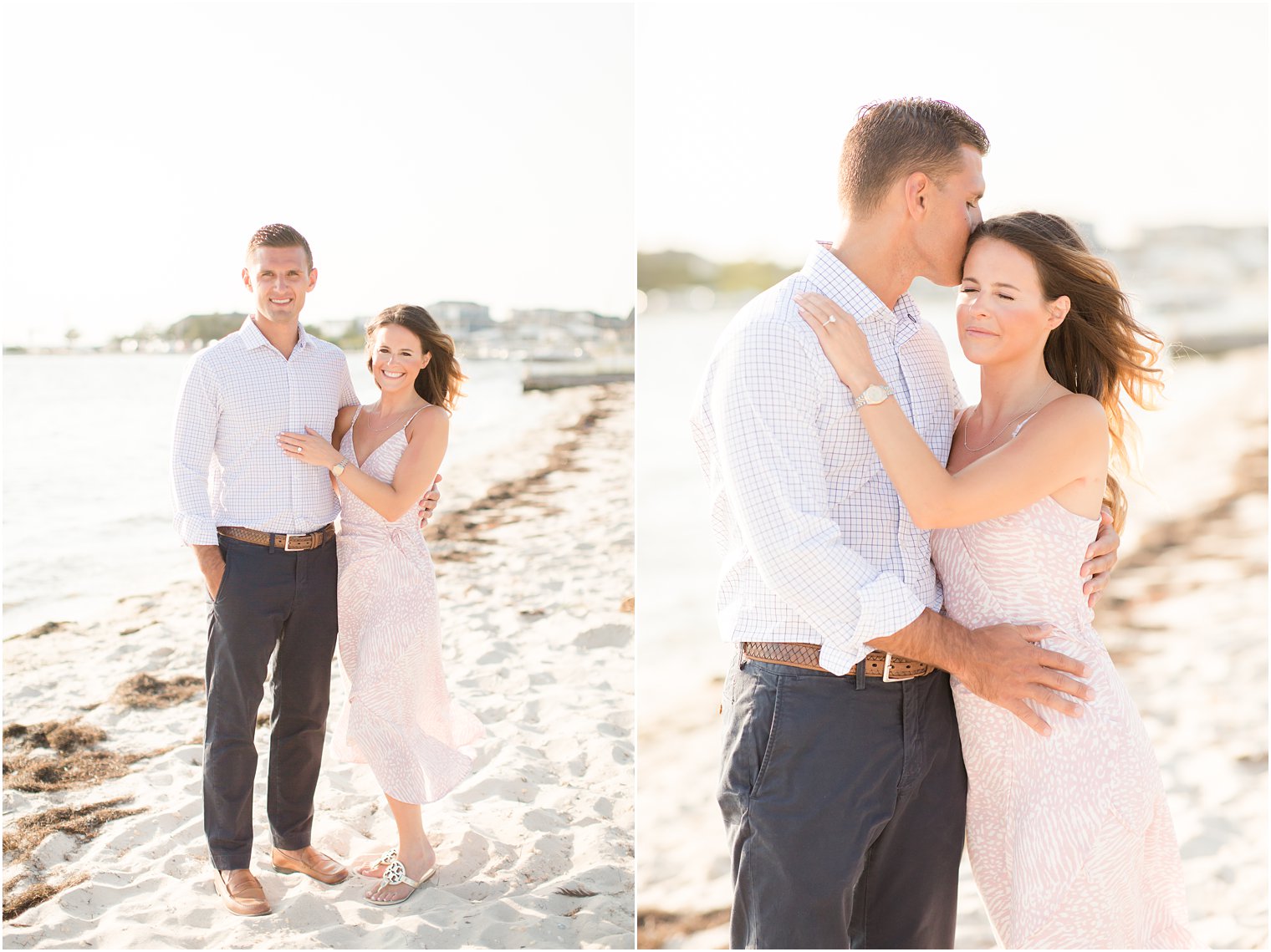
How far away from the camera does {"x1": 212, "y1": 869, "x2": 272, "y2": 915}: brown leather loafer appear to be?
331cm

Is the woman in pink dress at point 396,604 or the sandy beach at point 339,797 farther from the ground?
the woman in pink dress at point 396,604

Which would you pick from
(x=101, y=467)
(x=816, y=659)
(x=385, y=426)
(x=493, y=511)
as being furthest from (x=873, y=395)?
(x=101, y=467)

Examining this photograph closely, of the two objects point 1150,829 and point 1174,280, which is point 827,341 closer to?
point 1150,829

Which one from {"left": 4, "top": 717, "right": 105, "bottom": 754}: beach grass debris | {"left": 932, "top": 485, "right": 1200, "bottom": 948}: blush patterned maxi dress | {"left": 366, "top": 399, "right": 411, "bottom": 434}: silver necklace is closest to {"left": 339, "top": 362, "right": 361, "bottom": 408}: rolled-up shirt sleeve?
{"left": 366, "top": 399, "right": 411, "bottom": 434}: silver necklace

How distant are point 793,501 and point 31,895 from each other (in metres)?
3.13

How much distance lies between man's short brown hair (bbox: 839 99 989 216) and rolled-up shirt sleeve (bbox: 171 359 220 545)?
2259 mm

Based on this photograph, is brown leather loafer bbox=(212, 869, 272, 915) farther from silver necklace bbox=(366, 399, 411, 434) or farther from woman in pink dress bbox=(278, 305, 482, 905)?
silver necklace bbox=(366, 399, 411, 434)

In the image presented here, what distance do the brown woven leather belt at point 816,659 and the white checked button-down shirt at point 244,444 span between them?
6.47 feet

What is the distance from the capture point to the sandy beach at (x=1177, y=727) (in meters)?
3.76

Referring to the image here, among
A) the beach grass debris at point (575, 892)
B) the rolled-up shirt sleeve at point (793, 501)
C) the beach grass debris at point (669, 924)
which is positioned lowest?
the beach grass debris at point (669, 924)

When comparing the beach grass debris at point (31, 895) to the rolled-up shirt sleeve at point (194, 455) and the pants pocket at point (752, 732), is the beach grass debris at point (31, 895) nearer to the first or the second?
the rolled-up shirt sleeve at point (194, 455)

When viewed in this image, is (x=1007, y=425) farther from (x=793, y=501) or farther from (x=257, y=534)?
(x=257, y=534)

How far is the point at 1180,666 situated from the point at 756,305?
5.69 m

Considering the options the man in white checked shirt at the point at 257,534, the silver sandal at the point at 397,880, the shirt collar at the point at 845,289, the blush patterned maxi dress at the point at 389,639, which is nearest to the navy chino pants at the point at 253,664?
the man in white checked shirt at the point at 257,534
